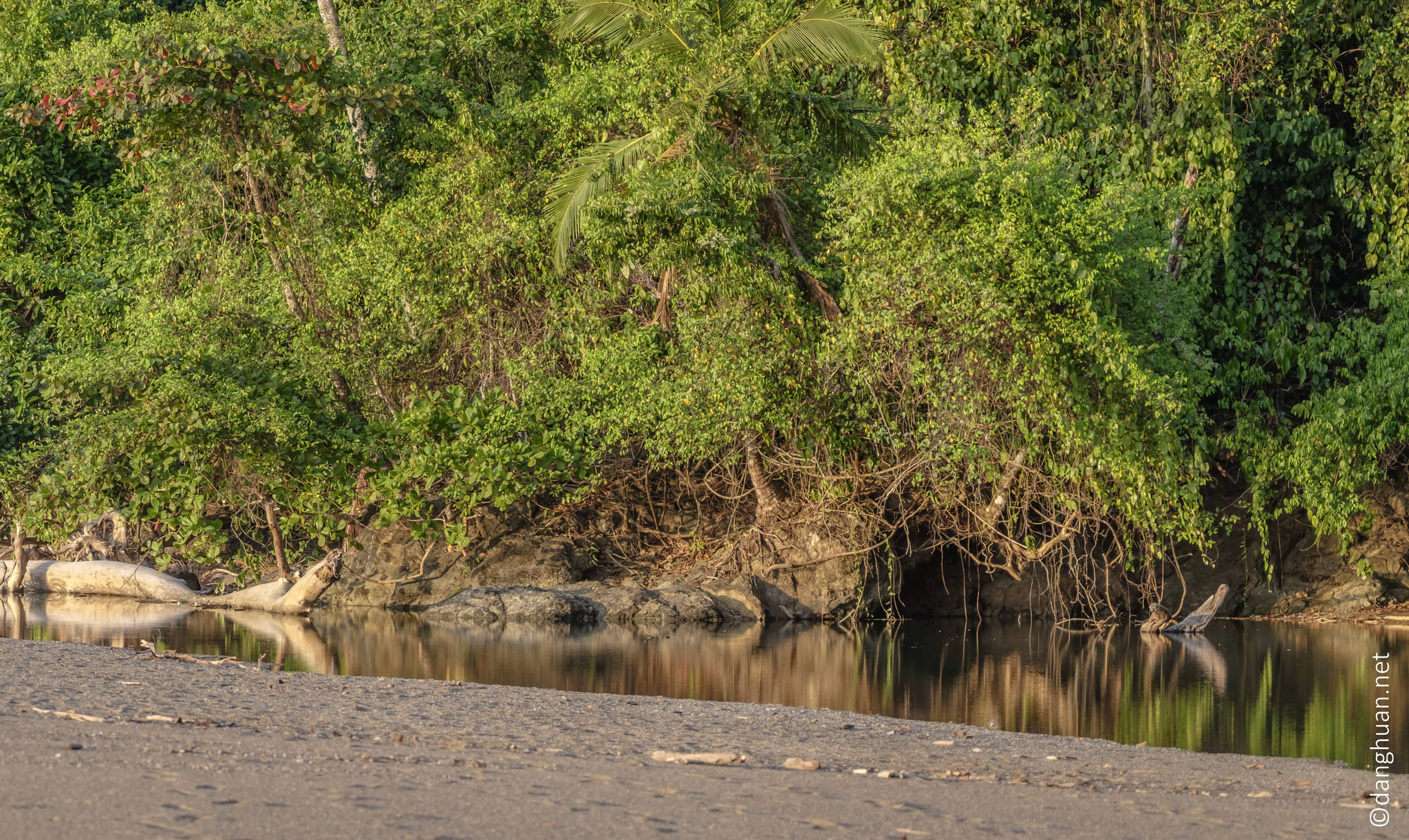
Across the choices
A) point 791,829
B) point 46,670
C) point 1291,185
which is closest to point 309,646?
point 46,670

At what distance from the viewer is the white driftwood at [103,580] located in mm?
17891

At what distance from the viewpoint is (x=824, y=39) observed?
14258mm

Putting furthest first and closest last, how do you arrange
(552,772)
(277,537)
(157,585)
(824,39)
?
(157,585)
(277,537)
(824,39)
(552,772)

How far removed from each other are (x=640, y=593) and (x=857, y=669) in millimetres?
4724

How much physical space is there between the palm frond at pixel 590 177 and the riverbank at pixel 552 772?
677cm

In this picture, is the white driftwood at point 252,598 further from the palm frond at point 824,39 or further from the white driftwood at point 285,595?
the palm frond at point 824,39

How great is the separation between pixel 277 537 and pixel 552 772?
40.6ft

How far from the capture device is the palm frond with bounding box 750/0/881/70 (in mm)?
14016

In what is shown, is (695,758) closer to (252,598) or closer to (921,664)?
(921,664)

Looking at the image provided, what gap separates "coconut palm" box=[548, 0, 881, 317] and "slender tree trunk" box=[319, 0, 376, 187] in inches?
150

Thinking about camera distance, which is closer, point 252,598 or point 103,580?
point 252,598

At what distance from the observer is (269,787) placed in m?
5.08

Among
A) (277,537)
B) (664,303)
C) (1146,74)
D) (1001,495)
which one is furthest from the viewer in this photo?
(277,537)

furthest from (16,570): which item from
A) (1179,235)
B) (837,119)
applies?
(1179,235)
